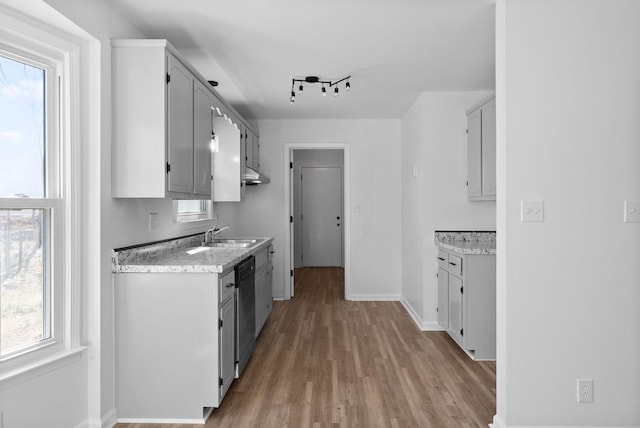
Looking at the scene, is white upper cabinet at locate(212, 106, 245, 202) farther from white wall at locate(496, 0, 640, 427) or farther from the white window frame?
white wall at locate(496, 0, 640, 427)

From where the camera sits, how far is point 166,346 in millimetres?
2480

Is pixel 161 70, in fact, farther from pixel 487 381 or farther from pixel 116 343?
pixel 487 381

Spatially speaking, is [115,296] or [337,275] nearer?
[115,296]

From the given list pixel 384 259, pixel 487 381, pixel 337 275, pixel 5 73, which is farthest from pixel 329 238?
pixel 5 73

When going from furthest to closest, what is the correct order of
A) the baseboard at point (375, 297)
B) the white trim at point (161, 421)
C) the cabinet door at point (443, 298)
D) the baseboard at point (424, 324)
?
the baseboard at point (375, 297), the baseboard at point (424, 324), the cabinet door at point (443, 298), the white trim at point (161, 421)

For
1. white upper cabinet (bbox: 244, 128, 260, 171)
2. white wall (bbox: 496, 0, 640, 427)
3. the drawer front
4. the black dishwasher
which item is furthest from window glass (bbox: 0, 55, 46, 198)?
white upper cabinet (bbox: 244, 128, 260, 171)

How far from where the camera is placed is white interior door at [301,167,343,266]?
8.84 meters

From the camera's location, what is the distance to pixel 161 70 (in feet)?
8.10

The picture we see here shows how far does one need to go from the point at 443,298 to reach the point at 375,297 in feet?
5.55

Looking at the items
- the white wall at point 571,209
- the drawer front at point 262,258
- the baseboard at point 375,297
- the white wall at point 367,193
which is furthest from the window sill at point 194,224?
the white wall at point 571,209

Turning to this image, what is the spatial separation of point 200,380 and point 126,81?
1786 millimetres

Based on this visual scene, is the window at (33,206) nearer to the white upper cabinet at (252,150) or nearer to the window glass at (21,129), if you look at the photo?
the window glass at (21,129)

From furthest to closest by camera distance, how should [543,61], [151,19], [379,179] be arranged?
[379,179], [151,19], [543,61]

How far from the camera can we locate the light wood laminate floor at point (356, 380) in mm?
2527
